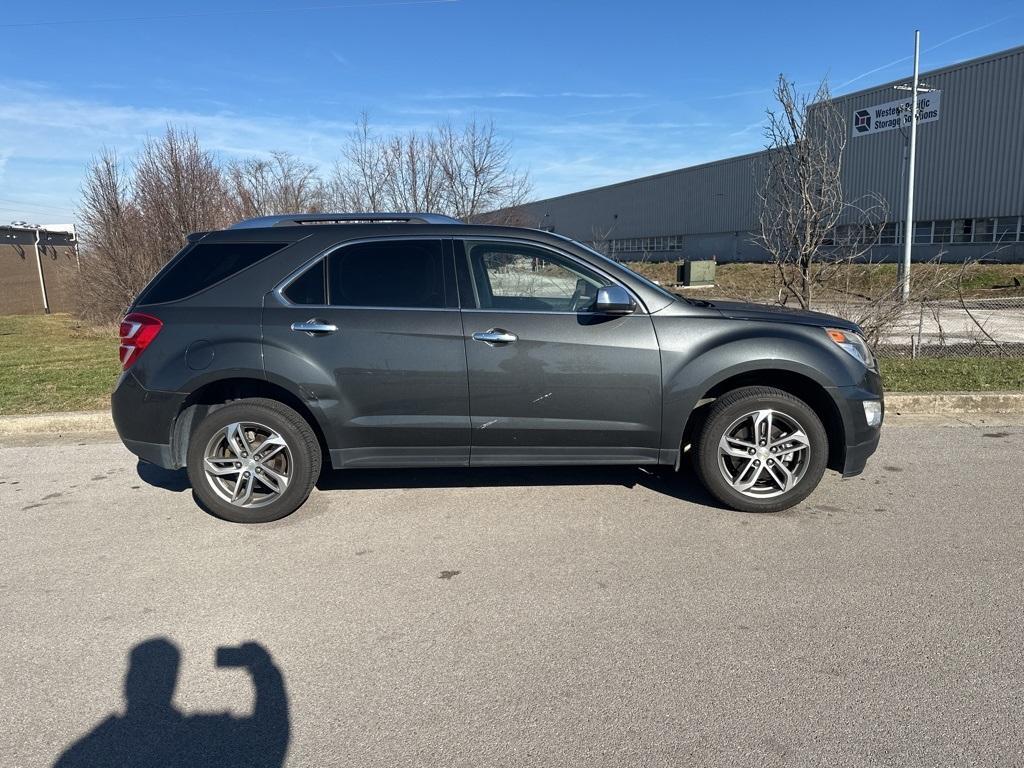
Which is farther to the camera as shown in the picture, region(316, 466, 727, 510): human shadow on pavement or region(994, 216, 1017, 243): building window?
region(994, 216, 1017, 243): building window

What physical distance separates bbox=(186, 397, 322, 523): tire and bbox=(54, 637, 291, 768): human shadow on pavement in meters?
1.63

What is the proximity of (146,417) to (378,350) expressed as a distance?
5.08ft

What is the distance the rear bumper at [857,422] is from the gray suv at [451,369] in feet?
0.04

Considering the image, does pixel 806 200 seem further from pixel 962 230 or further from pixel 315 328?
pixel 962 230

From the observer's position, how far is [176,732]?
8.65 feet

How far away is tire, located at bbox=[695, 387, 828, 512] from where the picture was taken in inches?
180

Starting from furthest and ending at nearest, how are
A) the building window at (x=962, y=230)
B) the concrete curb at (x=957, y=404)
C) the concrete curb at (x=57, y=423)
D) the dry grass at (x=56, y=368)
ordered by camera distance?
the building window at (x=962, y=230) → the dry grass at (x=56, y=368) → the concrete curb at (x=957, y=404) → the concrete curb at (x=57, y=423)

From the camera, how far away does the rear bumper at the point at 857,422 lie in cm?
455

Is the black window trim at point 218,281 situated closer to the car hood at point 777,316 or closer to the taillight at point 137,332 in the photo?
the taillight at point 137,332

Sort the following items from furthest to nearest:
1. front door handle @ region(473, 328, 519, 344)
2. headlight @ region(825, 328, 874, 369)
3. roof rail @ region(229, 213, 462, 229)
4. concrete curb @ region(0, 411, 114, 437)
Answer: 1. concrete curb @ region(0, 411, 114, 437)
2. roof rail @ region(229, 213, 462, 229)
3. headlight @ region(825, 328, 874, 369)
4. front door handle @ region(473, 328, 519, 344)

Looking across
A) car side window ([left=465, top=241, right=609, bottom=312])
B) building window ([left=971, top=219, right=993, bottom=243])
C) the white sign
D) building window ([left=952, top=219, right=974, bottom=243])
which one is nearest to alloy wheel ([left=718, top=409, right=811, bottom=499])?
car side window ([left=465, top=241, right=609, bottom=312])

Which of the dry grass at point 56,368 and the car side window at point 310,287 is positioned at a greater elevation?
the car side window at point 310,287

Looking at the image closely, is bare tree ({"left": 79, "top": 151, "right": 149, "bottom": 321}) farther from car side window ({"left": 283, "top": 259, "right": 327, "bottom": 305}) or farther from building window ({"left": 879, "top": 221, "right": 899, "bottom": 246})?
building window ({"left": 879, "top": 221, "right": 899, "bottom": 246})

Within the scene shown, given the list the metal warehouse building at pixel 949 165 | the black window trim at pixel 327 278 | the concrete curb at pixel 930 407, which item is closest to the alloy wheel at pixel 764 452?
the black window trim at pixel 327 278
